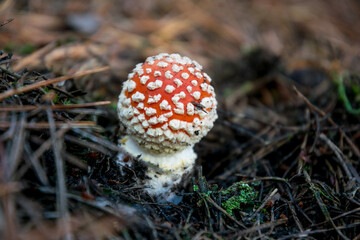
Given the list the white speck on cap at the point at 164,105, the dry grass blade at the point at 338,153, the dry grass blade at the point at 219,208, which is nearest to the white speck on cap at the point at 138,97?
the white speck on cap at the point at 164,105

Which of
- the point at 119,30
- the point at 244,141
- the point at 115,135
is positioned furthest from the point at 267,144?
the point at 119,30

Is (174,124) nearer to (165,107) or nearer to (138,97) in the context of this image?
(165,107)

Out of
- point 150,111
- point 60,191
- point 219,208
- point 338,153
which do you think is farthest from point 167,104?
point 338,153

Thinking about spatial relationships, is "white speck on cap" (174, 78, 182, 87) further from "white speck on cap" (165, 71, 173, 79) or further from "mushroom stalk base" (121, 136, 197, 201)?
"mushroom stalk base" (121, 136, 197, 201)

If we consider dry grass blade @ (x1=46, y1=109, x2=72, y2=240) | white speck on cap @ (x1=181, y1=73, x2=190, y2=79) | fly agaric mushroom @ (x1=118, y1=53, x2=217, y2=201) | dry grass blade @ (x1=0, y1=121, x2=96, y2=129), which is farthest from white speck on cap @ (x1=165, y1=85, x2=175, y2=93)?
dry grass blade @ (x1=46, y1=109, x2=72, y2=240)

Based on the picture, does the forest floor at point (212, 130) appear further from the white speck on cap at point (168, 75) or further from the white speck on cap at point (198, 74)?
the white speck on cap at point (198, 74)

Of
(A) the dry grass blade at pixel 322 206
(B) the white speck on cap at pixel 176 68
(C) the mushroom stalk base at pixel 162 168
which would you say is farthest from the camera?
(C) the mushroom stalk base at pixel 162 168
